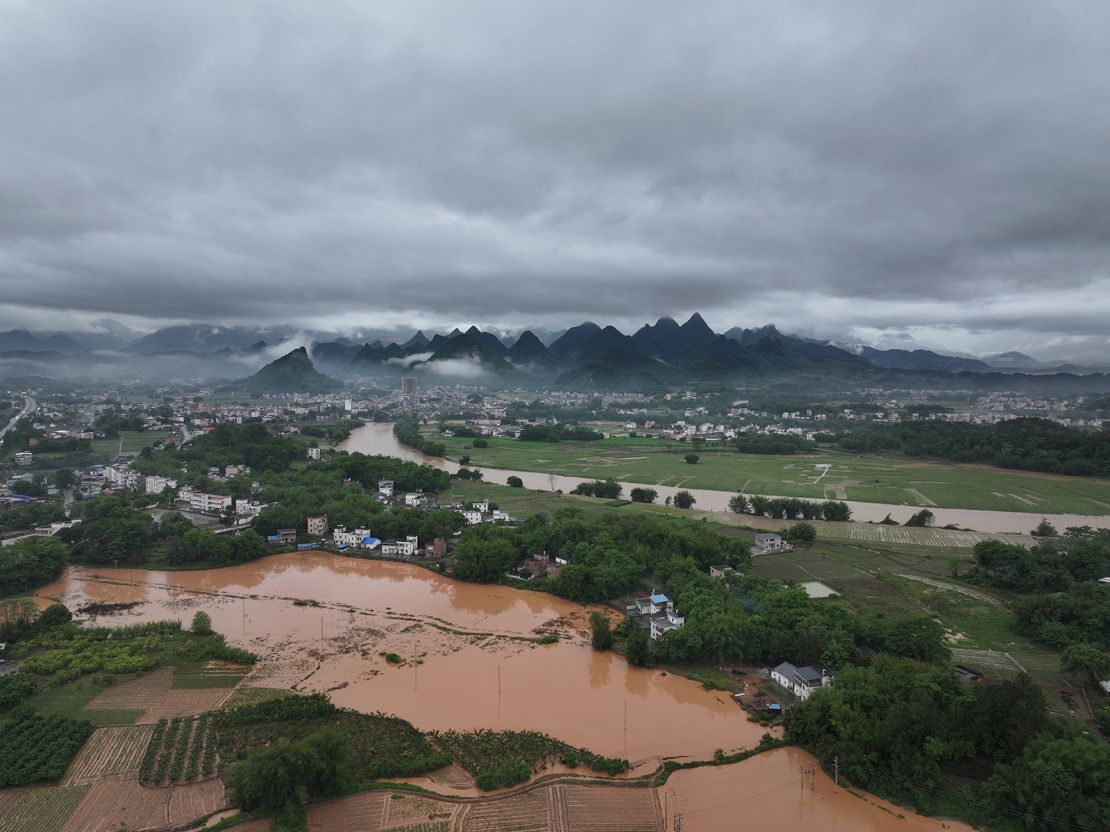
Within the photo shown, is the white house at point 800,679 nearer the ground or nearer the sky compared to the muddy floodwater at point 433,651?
nearer the sky

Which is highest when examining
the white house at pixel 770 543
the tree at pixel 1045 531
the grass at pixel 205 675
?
the tree at pixel 1045 531

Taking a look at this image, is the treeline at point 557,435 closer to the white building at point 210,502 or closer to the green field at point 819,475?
the green field at point 819,475

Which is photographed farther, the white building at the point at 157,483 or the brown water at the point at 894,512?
the white building at the point at 157,483

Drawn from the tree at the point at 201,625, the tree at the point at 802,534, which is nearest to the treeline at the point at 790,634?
the tree at the point at 802,534

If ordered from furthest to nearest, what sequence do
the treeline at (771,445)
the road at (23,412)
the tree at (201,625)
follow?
1. the treeline at (771,445)
2. the road at (23,412)
3. the tree at (201,625)

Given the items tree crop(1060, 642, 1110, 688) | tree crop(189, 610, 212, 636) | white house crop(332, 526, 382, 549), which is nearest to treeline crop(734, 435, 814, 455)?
white house crop(332, 526, 382, 549)
